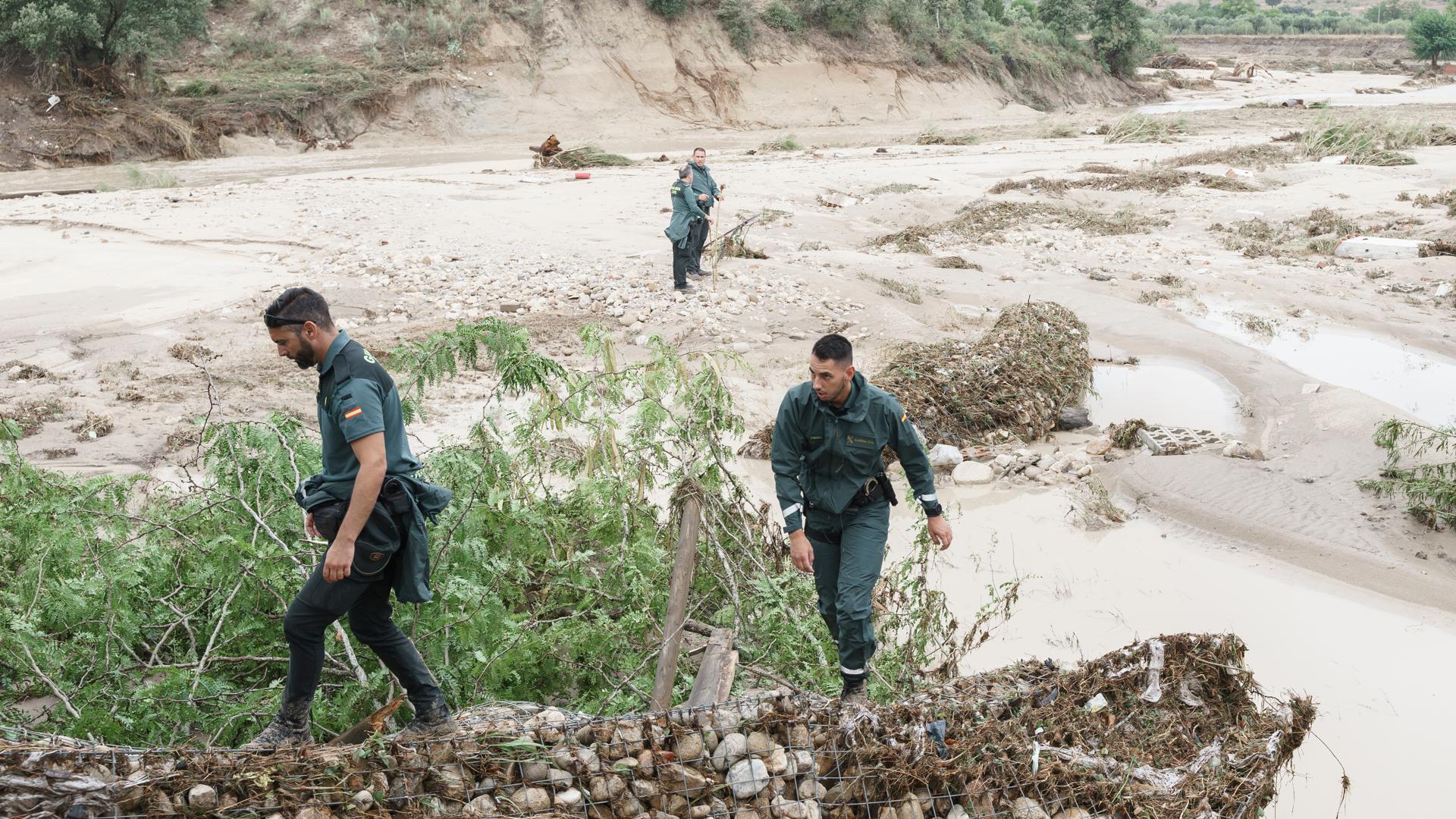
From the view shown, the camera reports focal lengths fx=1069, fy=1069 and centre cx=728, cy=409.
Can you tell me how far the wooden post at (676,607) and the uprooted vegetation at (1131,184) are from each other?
55.0 feet

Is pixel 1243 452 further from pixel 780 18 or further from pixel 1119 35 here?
pixel 1119 35

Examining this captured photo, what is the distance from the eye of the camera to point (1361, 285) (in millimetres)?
13594

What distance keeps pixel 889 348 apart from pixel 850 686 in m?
6.54

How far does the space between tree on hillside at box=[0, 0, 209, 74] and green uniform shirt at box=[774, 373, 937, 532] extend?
24.6 m

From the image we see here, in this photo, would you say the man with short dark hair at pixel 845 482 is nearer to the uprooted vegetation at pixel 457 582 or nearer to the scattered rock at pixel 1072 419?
the uprooted vegetation at pixel 457 582

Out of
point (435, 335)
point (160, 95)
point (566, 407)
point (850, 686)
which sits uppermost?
point (160, 95)

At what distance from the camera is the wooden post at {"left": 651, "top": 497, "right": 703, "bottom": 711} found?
377 cm

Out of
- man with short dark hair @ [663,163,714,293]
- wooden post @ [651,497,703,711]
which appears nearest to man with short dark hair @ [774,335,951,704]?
wooden post @ [651,497,703,711]

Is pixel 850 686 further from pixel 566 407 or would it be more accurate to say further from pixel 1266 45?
pixel 1266 45

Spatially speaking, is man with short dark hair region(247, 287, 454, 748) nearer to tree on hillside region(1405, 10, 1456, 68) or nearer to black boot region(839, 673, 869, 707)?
black boot region(839, 673, 869, 707)

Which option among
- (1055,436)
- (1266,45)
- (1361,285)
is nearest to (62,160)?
(1055,436)

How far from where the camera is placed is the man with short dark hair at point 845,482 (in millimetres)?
4086

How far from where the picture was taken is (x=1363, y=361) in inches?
435

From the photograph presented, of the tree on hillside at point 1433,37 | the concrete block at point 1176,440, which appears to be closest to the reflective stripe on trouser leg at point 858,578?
the concrete block at point 1176,440
